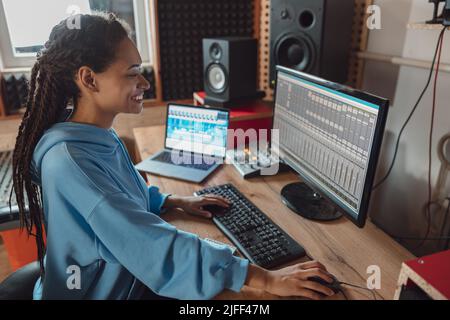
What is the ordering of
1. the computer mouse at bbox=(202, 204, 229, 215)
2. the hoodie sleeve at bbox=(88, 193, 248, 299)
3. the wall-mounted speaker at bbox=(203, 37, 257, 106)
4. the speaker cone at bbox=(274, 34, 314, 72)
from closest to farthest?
the hoodie sleeve at bbox=(88, 193, 248, 299) < the computer mouse at bbox=(202, 204, 229, 215) < the speaker cone at bbox=(274, 34, 314, 72) < the wall-mounted speaker at bbox=(203, 37, 257, 106)

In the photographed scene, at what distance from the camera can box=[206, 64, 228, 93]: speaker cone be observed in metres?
1.71

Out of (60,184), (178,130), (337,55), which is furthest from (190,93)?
(60,184)

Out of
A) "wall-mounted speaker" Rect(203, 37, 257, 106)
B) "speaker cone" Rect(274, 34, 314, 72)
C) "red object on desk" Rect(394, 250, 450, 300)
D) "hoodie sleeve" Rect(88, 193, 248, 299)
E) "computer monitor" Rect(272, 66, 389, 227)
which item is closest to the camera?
"red object on desk" Rect(394, 250, 450, 300)

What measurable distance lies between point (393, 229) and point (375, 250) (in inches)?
34.0

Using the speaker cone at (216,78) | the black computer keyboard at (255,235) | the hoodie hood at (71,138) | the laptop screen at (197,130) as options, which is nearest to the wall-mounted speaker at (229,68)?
the speaker cone at (216,78)

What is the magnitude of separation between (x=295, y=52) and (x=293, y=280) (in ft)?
3.68

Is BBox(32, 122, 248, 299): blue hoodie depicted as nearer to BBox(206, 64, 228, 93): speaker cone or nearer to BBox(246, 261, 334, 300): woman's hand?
BBox(246, 261, 334, 300): woman's hand

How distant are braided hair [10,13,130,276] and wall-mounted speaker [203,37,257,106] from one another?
80 centimetres

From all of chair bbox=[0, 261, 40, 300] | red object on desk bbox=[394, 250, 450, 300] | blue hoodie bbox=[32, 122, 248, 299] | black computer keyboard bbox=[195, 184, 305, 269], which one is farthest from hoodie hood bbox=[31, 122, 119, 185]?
red object on desk bbox=[394, 250, 450, 300]

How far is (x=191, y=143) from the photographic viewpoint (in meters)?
1.50

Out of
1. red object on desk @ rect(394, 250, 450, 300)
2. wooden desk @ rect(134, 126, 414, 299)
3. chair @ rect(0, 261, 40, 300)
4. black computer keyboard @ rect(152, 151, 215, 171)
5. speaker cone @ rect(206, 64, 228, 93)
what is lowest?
chair @ rect(0, 261, 40, 300)

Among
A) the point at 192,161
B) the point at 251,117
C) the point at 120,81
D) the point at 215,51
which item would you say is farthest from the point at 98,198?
the point at 215,51

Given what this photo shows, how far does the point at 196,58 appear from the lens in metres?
2.16

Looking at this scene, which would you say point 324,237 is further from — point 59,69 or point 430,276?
point 59,69
